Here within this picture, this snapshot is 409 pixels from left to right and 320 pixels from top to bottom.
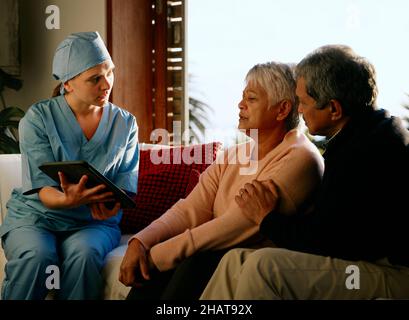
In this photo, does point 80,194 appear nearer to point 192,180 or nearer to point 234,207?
point 234,207

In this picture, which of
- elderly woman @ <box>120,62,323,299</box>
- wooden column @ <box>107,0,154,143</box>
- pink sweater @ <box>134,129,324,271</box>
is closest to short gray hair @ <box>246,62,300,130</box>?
elderly woman @ <box>120,62,323,299</box>

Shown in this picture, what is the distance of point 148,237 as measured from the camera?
190 cm

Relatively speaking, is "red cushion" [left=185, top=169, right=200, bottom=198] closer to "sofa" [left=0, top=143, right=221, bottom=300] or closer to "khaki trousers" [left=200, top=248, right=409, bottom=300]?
"sofa" [left=0, top=143, right=221, bottom=300]

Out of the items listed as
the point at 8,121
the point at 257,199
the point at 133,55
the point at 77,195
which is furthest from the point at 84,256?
the point at 8,121

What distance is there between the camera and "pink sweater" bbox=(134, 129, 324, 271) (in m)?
1.74

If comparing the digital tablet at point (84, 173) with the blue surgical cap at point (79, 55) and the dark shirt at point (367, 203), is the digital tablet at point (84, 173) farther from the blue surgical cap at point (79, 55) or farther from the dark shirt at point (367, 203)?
the dark shirt at point (367, 203)

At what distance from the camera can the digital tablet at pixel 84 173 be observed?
1.81m

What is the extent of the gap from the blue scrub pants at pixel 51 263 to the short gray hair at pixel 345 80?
0.86m

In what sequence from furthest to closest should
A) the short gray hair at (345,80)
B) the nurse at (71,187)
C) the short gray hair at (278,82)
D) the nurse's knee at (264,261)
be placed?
the nurse at (71,187) → the short gray hair at (278,82) → the short gray hair at (345,80) → the nurse's knee at (264,261)

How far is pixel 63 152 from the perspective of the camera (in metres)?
2.11

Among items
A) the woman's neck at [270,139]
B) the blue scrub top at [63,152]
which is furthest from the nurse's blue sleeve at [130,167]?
the woman's neck at [270,139]

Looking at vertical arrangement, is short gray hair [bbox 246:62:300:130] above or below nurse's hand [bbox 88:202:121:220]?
above

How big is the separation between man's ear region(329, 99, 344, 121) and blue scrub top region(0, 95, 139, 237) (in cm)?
79
